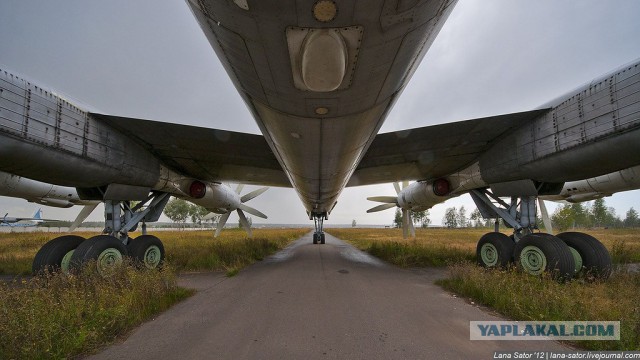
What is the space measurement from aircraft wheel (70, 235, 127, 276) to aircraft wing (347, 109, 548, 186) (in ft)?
23.5

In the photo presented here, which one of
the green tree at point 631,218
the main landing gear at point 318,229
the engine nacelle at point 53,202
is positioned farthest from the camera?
the green tree at point 631,218

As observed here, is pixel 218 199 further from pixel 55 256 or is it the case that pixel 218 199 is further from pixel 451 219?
pixel 451 219

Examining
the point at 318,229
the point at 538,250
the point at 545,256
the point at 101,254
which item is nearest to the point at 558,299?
the point at 545,256

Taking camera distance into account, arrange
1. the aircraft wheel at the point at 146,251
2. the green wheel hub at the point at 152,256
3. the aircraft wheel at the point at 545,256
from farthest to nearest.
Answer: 1. the green wheel hub at the point at 152,256
2. the aircraft wheel at the point at 146,251
3. the aircraft wheel at the point at 545,256

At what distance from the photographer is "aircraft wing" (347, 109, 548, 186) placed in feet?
23.8

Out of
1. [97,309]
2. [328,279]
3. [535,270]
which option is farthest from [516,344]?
[97,309]

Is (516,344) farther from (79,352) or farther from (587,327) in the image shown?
(79,352)

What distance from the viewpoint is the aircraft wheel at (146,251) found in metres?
8.33

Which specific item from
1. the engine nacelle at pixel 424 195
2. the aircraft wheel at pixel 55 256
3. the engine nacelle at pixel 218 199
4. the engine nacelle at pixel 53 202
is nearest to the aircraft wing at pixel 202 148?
the engine nacelle at pixel 218 199

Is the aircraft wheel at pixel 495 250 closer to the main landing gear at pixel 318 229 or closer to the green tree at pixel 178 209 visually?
the main landing gear at pixel 318 229

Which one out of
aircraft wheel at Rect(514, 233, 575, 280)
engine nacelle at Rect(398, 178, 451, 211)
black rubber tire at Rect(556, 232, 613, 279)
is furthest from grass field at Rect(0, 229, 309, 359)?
engine nacelle at Rect(398, 178, 451, 211)

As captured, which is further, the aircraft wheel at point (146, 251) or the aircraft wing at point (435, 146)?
the aircraft wheel at point (146, 251)

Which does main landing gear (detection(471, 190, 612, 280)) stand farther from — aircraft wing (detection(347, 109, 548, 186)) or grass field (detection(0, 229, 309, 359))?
grass field (detection(0, 229, 309, 359))

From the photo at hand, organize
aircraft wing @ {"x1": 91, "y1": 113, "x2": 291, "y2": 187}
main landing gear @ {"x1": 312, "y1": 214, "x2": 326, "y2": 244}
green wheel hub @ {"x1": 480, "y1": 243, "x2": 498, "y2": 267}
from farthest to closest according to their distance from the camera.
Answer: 1. main landing gear @ {"x1": 312, "y1": 214, "x2": 326, "y2": 244}
2. green wheel hub @ {"x1": 480, "y1": 243, "x2": 498, "y2": 267}
3. aircraft wing @ {"x1": 91, "y1": 113, "x2": 291, "y2": 187}
